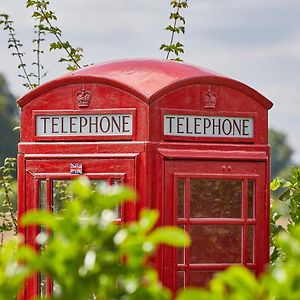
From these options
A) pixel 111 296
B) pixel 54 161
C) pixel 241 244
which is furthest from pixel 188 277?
pixel 111 296

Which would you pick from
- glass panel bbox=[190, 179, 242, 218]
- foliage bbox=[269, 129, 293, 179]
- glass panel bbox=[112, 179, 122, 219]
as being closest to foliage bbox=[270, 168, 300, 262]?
glass panel bbox=[190, 179, 242, 218]

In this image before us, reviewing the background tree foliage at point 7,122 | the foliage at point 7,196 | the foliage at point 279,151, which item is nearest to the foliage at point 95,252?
the foliage at point 7,196

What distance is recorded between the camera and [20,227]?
22.2 ft

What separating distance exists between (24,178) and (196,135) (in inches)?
39.0

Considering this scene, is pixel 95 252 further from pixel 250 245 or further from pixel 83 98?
pixel 250 245

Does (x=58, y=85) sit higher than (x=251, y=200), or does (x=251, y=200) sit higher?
(x=58, y=85)

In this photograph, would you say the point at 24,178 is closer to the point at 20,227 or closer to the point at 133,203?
the point at 20,227

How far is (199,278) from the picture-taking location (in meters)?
6.63

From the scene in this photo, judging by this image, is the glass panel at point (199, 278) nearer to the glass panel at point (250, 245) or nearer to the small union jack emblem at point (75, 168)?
the glass panel at point (250, 245)

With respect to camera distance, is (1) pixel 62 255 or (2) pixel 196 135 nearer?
(1) pixel 62 255

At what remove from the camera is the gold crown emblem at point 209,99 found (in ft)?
21.9

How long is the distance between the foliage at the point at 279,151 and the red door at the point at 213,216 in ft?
308

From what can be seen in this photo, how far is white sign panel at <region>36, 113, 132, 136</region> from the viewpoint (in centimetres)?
650

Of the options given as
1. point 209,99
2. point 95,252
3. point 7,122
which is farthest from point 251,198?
point 7,122
